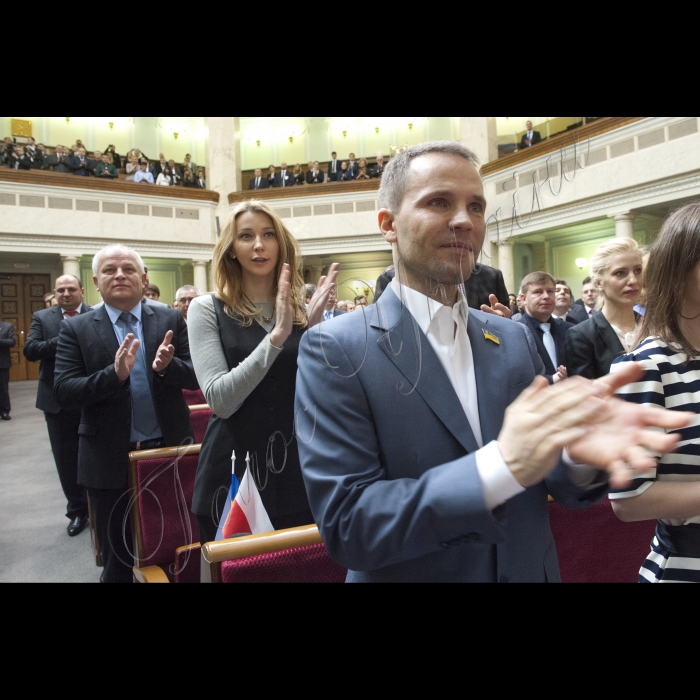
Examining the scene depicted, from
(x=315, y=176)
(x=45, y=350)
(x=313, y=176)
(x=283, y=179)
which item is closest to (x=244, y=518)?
(x=45, y=350)

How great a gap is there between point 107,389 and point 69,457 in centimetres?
165

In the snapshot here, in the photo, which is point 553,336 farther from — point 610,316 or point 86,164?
point 86,164

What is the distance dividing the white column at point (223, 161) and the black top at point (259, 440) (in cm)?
1215

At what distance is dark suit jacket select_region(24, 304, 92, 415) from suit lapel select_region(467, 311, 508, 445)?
312 centimetres

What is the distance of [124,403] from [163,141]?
17437 mm

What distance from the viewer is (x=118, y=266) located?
5.64 ft

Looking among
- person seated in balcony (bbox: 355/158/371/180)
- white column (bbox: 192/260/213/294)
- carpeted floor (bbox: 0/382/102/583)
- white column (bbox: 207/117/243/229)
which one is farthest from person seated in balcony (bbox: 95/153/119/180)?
carpeted floor (bbox: 0/382/102/583)

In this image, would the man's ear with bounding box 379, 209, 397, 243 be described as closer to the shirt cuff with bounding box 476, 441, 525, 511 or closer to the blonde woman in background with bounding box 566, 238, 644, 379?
the shirt cuff with bounding box 476, 441, 525, 511

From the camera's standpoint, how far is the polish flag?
3.58 ft

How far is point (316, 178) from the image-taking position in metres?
12.1

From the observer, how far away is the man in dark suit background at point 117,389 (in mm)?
1673

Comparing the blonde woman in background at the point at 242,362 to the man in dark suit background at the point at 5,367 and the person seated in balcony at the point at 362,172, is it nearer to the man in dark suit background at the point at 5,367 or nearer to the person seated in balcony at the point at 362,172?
the man in dark suit background at the point at 5,367

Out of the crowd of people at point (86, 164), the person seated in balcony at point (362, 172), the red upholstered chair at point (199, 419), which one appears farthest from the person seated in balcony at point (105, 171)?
the red upholstered chair at point (199, 419)
